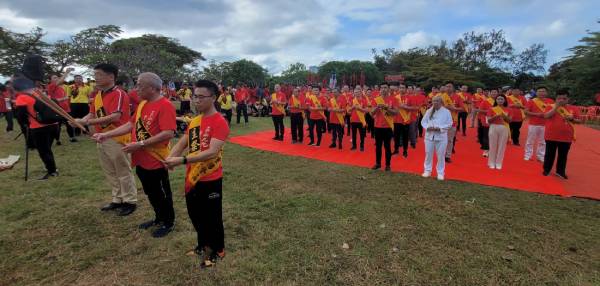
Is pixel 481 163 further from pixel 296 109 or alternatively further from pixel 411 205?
pixel 296 109

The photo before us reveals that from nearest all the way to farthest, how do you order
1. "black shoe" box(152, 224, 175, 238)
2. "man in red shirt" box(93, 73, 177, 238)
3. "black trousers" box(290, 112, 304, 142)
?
"man in red shirt" box(93, 73, 177, 238) → "black shoe" box(152, 224, 175, 238) → "black trousers" box(290, 112, 304, 142)

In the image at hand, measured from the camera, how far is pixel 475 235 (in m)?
3.87

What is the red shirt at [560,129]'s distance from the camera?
618cm

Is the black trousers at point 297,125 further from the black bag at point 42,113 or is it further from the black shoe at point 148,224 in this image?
the black shoe at point 148,224

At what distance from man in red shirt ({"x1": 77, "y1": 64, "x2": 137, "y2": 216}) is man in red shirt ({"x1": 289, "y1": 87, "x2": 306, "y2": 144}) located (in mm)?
6310

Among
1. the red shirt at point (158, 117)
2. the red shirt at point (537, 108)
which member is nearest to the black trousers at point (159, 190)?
the red shirt at point (158, 117)

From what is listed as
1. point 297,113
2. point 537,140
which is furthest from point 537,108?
point 297,113

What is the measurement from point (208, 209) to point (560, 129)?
7045 mm

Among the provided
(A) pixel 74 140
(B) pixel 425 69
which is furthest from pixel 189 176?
(B) pixel 425 69

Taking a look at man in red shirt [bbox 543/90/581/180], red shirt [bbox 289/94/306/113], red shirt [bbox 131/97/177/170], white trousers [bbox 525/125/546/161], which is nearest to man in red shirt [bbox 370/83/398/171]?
man in red shirt [bbox 543/90/581/180]

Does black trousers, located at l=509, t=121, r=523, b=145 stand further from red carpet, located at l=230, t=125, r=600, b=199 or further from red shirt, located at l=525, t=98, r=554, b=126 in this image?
red shirt, located at l=525, t=98, r=554, b=126

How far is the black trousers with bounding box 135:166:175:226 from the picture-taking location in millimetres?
3566

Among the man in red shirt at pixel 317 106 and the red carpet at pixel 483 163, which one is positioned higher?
the man in red shirt at pixel 317 106

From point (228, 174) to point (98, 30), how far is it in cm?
3343
